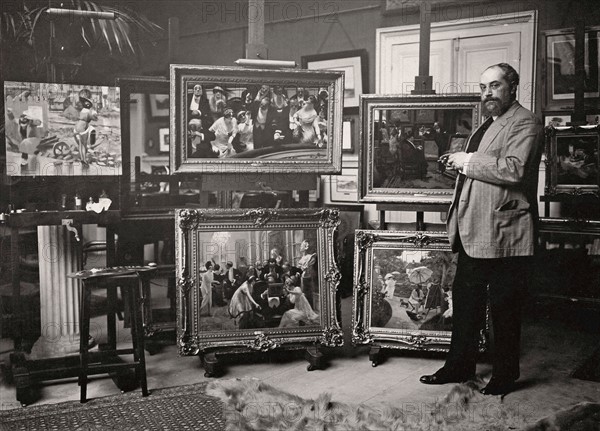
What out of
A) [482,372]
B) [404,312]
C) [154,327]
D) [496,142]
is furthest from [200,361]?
[496,142]

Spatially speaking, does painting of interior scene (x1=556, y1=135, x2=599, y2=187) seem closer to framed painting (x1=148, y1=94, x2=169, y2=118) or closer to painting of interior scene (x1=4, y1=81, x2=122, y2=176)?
painting of interior scene (x1=4, y1=81, x2=122, y2=176)

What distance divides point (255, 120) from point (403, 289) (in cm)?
124

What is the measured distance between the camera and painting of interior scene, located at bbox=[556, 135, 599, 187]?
380 cm

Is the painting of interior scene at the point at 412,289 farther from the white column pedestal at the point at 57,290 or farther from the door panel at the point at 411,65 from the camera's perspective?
the door panel at the point at 411,65

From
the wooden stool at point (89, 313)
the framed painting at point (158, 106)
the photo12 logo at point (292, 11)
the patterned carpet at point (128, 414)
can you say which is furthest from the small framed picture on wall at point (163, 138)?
the patterned carpet at point (128, 414)

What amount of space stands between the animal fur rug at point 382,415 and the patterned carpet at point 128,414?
95 millimetres

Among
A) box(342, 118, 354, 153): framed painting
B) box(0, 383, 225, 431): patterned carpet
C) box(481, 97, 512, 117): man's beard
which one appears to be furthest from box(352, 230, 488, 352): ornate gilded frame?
box(342, 118, 354, 153): framed painting

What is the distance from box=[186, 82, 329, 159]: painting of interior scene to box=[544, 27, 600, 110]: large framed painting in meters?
2.11

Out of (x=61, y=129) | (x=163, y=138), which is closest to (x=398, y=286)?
(x=61, y=129)

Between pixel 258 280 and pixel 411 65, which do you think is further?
pixel 411 65

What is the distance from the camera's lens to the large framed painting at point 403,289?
129 inches

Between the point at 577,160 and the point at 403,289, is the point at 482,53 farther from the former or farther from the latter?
the point at 403,289

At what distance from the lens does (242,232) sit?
3.20 meters

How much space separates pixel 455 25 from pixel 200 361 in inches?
131
